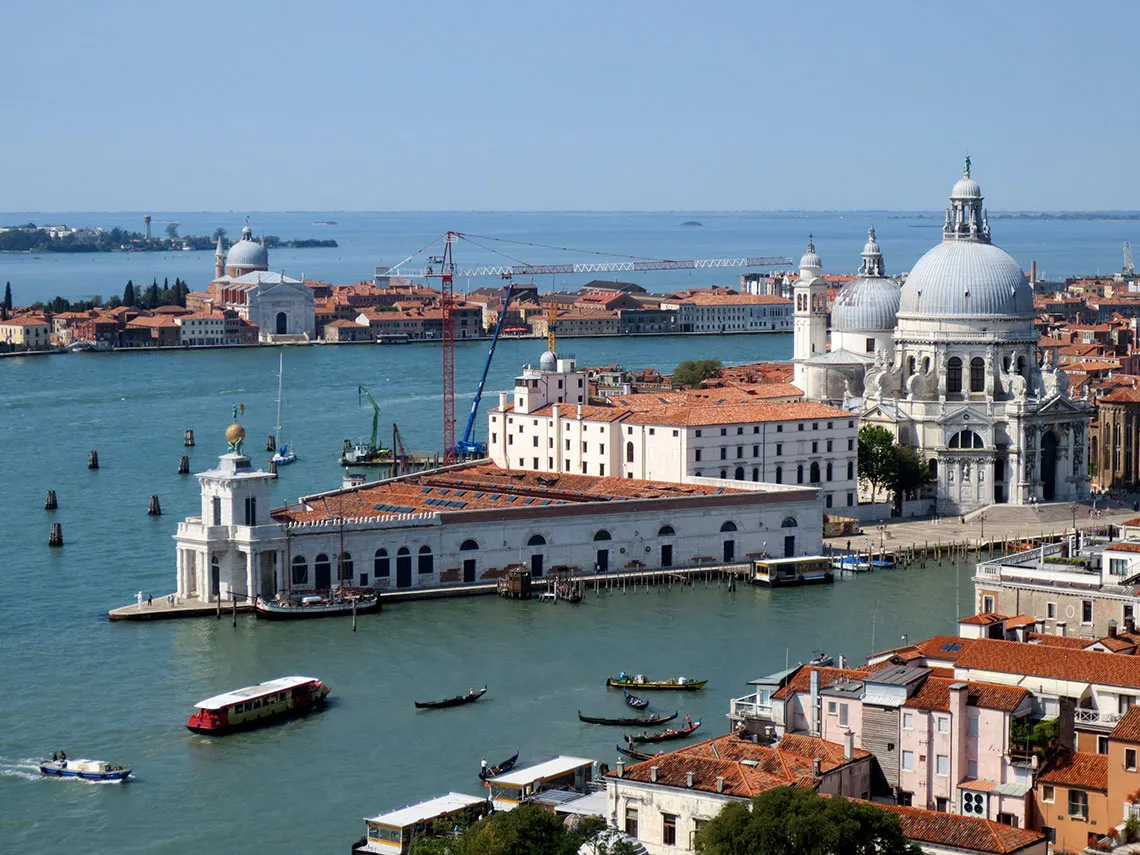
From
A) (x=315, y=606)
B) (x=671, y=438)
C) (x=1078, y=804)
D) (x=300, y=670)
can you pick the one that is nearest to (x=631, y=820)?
(x=1078, y=804)

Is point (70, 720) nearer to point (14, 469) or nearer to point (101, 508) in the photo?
point (101, 508)

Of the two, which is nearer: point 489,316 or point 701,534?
point 701,534

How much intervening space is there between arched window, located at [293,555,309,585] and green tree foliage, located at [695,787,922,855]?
15934 mm

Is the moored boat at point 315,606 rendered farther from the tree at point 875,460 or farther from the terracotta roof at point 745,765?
the terracotta roof at point 745,765

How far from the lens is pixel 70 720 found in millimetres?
24375

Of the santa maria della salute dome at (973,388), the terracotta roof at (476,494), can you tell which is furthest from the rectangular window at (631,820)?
the santa maria della salute dome at (973,388)

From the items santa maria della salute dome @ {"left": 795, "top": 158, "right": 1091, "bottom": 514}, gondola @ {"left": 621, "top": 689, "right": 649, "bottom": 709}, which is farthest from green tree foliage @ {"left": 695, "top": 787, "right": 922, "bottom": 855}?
santa maria della salute dome @ {"left": 795, "top": 158, "right": 1091, "bottom": 514}

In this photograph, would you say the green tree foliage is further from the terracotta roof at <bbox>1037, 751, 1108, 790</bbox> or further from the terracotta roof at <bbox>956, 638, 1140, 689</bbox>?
the terracotta roof at <bbox>956, 638, 1140, 689</bbox>

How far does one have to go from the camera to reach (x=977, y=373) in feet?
139

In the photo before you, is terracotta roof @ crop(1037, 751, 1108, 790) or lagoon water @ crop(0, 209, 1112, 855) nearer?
terracotta roof @ crop(1037, 751, 1108, 790)

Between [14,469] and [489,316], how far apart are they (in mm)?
55116

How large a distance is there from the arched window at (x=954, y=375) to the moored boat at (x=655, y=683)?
17990 millimetres

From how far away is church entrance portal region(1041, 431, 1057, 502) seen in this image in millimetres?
41281

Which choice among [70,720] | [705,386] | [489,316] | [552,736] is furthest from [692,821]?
[489,316]
